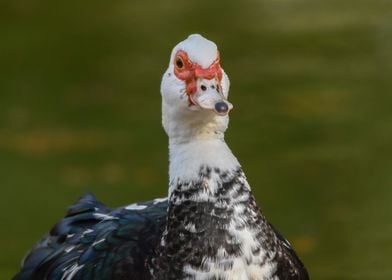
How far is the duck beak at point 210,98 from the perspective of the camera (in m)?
4.88

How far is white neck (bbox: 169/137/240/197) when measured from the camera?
205 inches

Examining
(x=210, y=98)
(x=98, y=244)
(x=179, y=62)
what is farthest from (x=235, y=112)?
(x=210, y=98)

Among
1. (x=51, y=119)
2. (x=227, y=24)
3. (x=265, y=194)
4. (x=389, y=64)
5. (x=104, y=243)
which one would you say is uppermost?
(x=227, y=24)

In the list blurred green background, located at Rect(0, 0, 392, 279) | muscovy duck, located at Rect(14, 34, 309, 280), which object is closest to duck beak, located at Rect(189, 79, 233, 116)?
muscovy duck, located at Rect(14, 34, 309, 280)

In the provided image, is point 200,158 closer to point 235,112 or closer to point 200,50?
point 200,50

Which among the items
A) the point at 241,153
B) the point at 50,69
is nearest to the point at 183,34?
the point at 50,69

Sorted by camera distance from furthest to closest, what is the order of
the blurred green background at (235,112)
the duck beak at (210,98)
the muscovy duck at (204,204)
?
the blurred green background at (235,112) → the muscovy duck at (204,204) → the duck beak at (210,98)

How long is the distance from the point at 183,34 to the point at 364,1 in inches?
87.5

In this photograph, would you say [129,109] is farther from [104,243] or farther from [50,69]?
[104,243]

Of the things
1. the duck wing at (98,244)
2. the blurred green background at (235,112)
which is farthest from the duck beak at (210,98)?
the blurred green background at (235,112)

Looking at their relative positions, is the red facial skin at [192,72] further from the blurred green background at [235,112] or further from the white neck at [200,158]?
the blurred green background at [235,112]

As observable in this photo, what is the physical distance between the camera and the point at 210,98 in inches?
198

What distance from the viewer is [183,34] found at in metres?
12.7

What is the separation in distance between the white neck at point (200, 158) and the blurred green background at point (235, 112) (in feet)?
9.73
